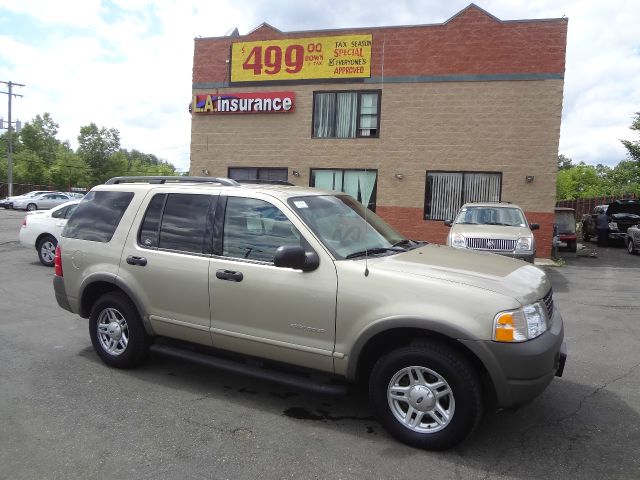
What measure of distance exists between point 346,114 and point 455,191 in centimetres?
432

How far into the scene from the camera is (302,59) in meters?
16.9

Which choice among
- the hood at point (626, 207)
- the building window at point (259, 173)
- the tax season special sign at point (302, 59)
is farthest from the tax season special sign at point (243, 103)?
the hood at point (626, 207)

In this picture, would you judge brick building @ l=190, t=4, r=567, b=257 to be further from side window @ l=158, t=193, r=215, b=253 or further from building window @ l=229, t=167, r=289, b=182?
side window @ l=158, t=193, r=215, b=253

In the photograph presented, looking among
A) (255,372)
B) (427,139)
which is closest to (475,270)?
(255,372)

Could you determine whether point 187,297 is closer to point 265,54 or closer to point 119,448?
point 119,448

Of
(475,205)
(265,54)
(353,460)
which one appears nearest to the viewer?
(353,460)

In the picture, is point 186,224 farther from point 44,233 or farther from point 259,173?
point 259,173

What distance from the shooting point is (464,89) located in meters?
15.4

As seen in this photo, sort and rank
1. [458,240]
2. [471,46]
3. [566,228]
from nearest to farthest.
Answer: [458,240], [471,46], [566,228]

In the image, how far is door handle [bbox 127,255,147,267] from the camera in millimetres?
4547

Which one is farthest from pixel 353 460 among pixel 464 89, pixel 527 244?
pixel 464 89

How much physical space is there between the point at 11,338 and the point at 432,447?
4857mm

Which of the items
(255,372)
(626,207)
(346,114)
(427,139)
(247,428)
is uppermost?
(346,114)

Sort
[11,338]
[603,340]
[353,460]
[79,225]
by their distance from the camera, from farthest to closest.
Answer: [603,340]
[11,338]
[79,225]
[353,460]
